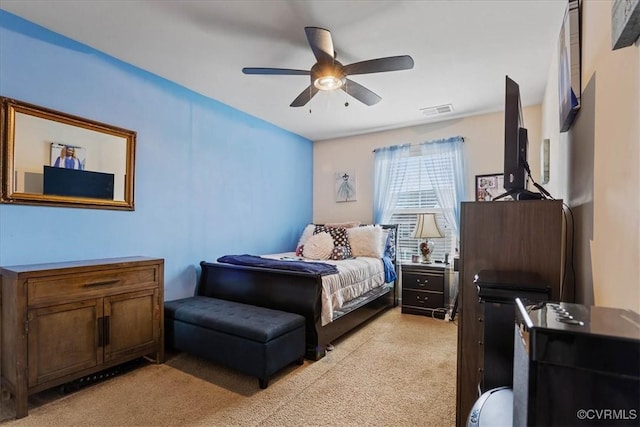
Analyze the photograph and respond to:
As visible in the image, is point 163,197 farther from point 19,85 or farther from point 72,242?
point 19,85

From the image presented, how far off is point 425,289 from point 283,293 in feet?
6.52

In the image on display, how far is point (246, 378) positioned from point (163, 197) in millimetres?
1853

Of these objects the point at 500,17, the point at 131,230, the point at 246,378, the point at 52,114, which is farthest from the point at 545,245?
the point at 52,114

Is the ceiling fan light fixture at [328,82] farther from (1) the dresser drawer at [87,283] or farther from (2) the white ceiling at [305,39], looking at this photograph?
(1) the dresser drawer at [87,283]

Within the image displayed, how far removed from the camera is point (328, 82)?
2.54m

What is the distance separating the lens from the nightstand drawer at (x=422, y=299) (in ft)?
12.8

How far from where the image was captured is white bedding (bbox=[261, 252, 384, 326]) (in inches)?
107

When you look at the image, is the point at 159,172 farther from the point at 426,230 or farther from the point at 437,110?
the point at 437,110

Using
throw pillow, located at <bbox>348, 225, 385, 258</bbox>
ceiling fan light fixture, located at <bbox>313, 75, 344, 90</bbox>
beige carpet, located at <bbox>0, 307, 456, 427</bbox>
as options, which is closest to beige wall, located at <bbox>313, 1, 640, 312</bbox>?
beige carpet, located at <bbox>0, 307, 456, 427</bbox>

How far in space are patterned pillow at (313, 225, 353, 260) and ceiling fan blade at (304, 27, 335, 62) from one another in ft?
7.53

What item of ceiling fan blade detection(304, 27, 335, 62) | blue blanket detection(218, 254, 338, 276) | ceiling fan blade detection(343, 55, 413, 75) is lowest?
blue blanket detection(218, 254, 338, 276)

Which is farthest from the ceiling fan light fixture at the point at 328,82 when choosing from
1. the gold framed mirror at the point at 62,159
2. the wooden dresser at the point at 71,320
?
the wooden dresser at the point at 71,320

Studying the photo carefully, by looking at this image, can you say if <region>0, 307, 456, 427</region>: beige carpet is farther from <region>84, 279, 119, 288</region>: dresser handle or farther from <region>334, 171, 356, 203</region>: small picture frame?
<region>334, 171, 356, 203</region>: small picture frame

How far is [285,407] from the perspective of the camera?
2004 mm
